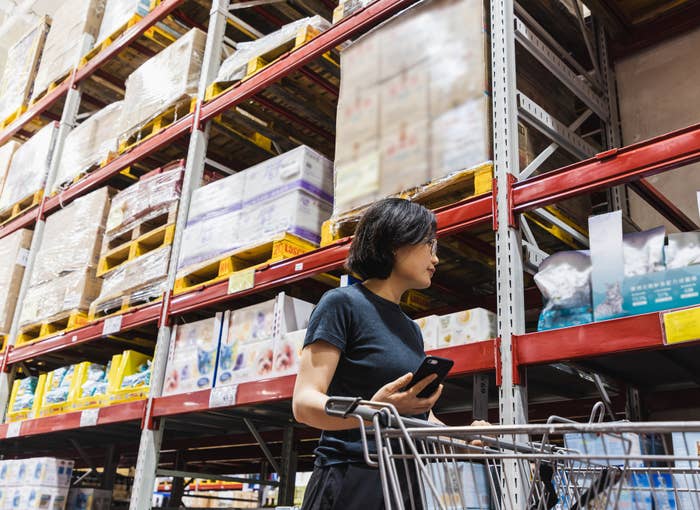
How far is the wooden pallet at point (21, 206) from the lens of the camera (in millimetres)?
6113

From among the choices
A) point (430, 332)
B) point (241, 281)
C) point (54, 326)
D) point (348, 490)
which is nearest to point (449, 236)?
point (430, 332)

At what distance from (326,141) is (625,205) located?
7.51 feet

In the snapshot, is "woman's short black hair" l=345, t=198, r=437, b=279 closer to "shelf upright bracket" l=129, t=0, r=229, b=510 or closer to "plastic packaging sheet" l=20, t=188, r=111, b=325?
"shelf upright bracket" l=129, t=0, r=229, b=510

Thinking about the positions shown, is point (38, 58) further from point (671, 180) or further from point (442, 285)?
point (671, 180)

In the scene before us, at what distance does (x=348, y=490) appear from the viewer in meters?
1.35

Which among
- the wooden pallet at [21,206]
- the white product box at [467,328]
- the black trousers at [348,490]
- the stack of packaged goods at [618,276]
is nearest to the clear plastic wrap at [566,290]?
the stack of packaged goods at [618,276]

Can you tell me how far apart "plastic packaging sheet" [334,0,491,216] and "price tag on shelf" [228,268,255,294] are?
0.68m

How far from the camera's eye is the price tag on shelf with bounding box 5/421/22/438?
497 centimetres

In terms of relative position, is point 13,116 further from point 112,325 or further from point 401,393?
point 401,393

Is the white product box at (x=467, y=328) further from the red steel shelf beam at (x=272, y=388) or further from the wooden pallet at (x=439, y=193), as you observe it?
the wooden pallet at (x=439, y=193)

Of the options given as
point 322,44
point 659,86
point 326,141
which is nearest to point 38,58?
point 326,141

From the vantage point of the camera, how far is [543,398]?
3.74 meters

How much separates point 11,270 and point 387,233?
5.27 metres

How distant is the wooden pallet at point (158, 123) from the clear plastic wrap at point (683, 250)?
11.1ft
